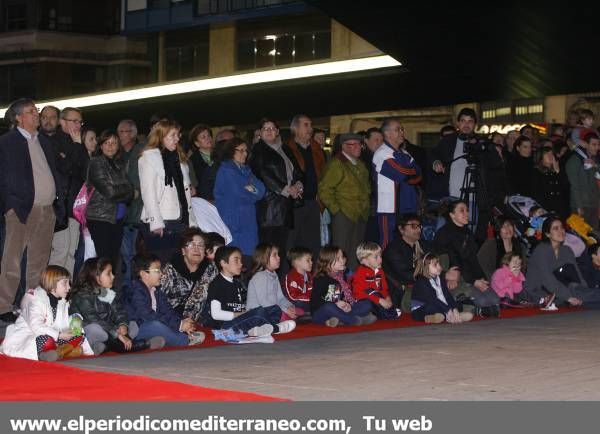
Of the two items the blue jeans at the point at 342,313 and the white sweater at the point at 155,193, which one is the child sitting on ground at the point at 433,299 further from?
the white sweater at the point at 155,193

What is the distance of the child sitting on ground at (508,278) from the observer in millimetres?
13781

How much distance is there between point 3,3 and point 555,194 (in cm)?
6537

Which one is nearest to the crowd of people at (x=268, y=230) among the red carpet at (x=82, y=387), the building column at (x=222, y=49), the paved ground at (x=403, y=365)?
the red carpet at (x=82, y=387)

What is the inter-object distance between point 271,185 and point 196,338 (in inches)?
122

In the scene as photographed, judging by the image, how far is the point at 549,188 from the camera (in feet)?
50.6

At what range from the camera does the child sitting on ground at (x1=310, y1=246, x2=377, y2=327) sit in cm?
1175

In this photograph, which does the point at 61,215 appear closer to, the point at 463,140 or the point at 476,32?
the point at 463,140

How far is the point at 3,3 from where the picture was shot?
2995 inches

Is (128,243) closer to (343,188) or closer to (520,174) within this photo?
Result: (343,188)

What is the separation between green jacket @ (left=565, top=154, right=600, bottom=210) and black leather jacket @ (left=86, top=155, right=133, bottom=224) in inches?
247

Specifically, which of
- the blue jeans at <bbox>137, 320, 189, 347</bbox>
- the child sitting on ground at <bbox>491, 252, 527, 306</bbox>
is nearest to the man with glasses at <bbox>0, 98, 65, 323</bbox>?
the blue jeans at <bbox>137, 320, 189, 347</bbox>

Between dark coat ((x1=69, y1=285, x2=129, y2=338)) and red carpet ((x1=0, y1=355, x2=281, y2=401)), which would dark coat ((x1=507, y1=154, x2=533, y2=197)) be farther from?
red carpet ((x1=0, y1=355, x2=281, y2=401))

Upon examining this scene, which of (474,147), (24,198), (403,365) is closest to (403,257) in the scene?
(474,147)

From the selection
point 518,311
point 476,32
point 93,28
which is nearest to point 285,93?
point 476,32
